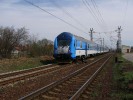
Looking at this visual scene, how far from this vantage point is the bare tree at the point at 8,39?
124ft

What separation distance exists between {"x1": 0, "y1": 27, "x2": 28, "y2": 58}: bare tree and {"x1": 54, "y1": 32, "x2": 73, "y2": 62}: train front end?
8.61 m

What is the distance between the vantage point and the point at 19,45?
43938mm

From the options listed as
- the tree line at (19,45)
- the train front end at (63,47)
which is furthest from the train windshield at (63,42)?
the tree line at (19,45)

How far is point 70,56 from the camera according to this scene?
97.3ft

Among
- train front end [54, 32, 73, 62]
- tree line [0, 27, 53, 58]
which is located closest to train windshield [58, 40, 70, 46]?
train front end [54, 32, 73, 62]

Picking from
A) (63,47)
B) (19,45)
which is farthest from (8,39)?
(63,47)

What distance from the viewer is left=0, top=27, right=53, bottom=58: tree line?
3862 cm

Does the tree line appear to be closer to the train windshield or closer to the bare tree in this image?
the bare tree

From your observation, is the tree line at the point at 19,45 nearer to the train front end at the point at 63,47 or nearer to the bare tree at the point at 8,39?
the bare tree at the point at 8,39

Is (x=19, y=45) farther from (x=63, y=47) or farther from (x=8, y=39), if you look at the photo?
(x=63, y=47)

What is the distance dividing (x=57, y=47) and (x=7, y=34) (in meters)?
13.1

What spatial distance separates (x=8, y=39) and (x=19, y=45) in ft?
12.8

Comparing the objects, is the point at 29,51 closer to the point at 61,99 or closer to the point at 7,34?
the point at 7,34

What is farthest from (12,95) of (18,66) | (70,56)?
(70,56)
